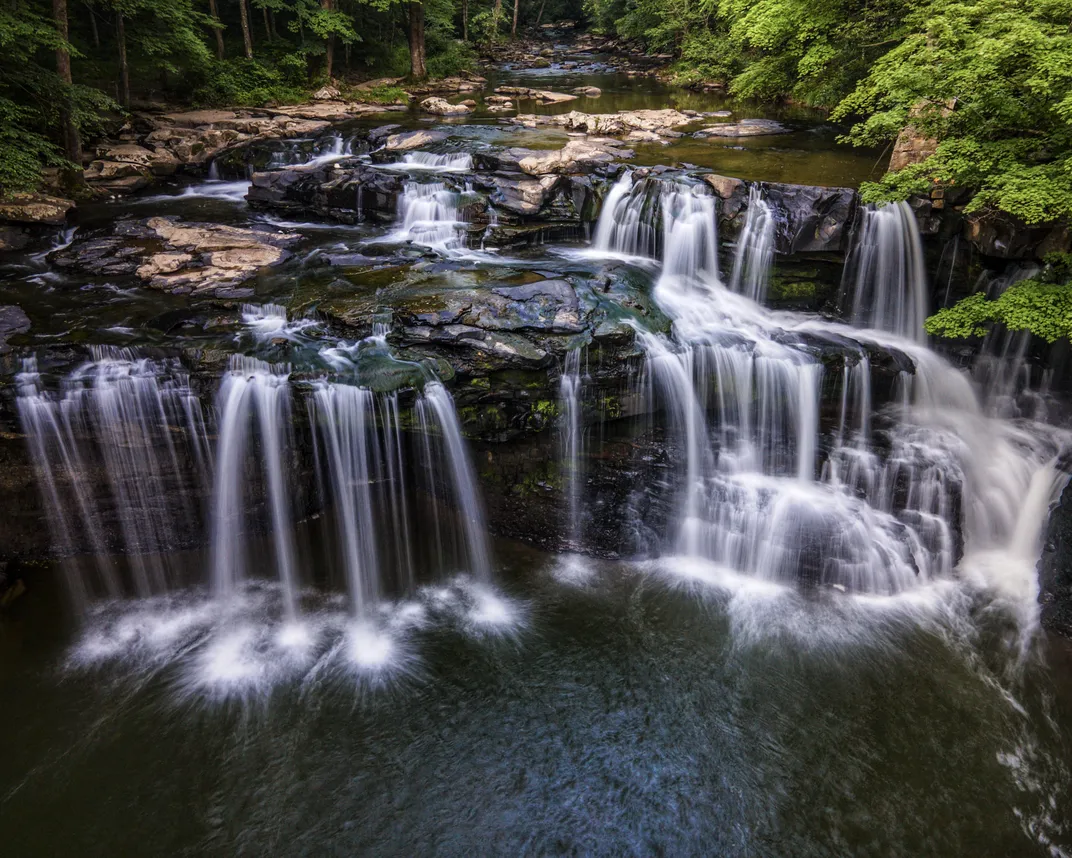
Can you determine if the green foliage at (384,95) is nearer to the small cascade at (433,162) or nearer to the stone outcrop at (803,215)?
the small cascade at (433,162)

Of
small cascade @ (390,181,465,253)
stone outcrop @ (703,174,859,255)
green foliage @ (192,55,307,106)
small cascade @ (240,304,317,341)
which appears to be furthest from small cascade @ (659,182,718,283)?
green foliage @ (192,55,307,106)

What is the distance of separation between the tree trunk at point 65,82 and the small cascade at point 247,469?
798 cm

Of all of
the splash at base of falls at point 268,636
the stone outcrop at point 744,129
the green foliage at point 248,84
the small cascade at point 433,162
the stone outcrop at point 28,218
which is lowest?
the splash at base of falls at point 268,636

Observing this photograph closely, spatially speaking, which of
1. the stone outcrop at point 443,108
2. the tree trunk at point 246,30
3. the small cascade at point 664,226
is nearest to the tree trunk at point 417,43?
the stone outcrop at point 443,108

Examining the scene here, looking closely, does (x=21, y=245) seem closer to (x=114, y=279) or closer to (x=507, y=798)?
(x=114, y=279)

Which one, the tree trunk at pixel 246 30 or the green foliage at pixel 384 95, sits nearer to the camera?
the tree trunk at pixel 246 30

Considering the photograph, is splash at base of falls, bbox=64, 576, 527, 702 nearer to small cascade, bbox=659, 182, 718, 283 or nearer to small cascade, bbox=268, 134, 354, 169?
small cascade, bbox=659, 182, 718, 283

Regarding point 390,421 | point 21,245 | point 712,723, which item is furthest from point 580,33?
point 712,723

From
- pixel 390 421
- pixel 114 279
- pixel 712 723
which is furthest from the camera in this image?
pixel 114 279

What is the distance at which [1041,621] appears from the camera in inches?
277

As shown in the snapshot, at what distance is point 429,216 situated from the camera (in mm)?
12070

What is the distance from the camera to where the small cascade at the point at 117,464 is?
7129 millimetres

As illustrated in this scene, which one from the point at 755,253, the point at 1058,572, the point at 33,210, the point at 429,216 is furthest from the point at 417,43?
the point at 1058,572

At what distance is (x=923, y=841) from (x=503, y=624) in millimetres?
4318
